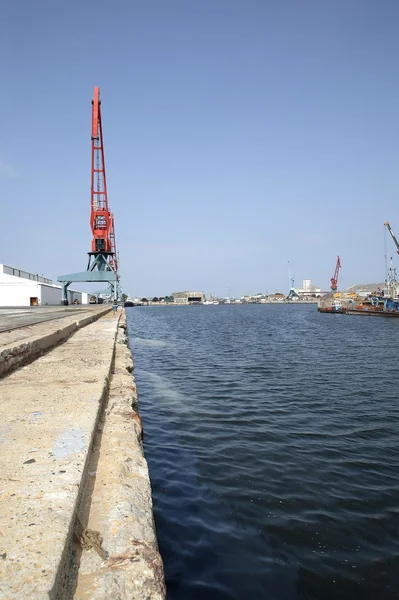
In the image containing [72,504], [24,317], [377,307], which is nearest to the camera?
[72,504]

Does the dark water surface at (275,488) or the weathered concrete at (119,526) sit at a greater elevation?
the weathered concrete at (119,526)

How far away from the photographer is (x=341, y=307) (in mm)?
76625

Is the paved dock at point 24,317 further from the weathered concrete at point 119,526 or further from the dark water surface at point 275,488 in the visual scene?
the weathered concrete at point 119,526

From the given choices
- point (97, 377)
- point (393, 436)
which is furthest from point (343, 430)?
point (97, 377)

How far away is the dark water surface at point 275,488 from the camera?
3.37 m

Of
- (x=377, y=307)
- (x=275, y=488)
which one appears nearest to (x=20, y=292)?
(x=275, y=488)

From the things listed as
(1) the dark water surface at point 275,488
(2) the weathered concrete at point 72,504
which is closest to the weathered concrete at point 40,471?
(2) the weathered concrete at point 72,504

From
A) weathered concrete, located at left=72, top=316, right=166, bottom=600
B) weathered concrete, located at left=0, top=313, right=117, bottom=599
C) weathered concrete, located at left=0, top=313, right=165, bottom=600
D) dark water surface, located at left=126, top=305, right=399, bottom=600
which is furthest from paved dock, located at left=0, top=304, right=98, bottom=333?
weathered concrete, located at left=72, top=316, right=166, bottom=600

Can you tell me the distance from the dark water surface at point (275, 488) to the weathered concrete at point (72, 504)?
1.11 meters

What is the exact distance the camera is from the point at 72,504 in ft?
6.97

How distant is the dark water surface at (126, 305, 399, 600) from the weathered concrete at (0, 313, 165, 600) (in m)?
1.11

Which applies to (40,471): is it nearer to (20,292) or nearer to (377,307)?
(20,292)

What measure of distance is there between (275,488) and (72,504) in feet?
11.7

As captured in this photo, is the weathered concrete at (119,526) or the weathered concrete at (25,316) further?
the weathered concrete at (25,316)
